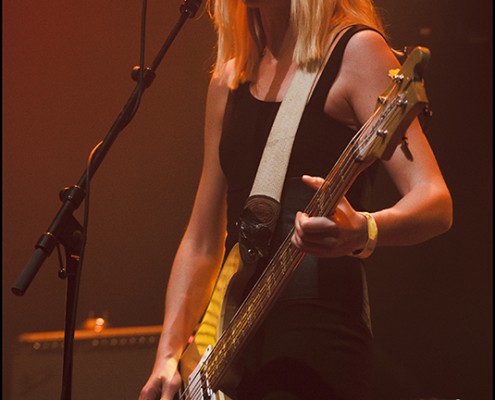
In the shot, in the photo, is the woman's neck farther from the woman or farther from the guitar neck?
the guitar neck

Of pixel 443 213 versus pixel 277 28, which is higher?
pixel 277 28

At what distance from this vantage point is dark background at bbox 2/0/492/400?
8.59 feet

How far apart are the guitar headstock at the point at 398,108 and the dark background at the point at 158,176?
156cm

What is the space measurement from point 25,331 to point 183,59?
110cm

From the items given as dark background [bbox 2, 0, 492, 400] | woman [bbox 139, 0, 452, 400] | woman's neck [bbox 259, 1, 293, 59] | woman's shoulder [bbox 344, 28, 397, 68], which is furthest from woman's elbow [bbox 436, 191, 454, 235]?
dark background [bbox 2, 0, 492, 400]

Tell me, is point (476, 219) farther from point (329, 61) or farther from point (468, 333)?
point (329, 61)

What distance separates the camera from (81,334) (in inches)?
82.4

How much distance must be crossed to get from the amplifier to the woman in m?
0.47

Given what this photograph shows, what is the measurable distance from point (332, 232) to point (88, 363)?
3.91 feet

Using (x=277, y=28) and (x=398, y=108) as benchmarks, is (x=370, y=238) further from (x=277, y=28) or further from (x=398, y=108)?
(x=277, y=28)

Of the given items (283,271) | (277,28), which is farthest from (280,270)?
(277,28)

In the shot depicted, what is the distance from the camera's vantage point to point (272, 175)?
4.40 feet

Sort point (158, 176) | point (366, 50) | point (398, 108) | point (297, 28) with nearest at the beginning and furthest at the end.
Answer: point (398, 108), point (366, 50), point (297, 28), point (158, 176)

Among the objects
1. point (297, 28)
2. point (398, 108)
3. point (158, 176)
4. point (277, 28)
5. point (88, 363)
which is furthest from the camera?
point (158, 176)
